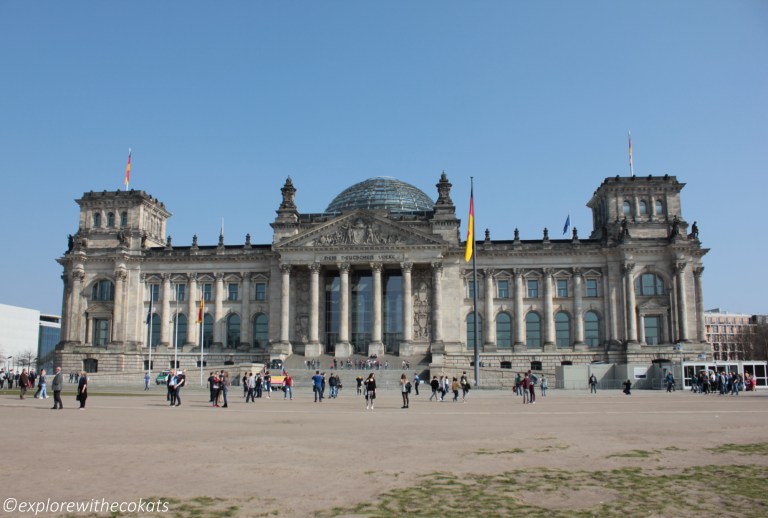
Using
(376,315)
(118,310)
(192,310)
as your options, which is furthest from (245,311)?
(376,315)

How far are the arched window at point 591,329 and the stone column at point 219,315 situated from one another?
148ft

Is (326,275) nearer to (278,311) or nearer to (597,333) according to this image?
(278,311)

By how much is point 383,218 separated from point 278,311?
17625mm

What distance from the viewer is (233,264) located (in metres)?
88.1

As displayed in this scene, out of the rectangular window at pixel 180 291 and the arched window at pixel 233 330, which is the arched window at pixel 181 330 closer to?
the rectangular window at pixel 180 291

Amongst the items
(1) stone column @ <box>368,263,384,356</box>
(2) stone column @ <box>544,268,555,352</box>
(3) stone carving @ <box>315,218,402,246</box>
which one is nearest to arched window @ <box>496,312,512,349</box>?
(2) stone column @ <box>544,268,555,352</box>

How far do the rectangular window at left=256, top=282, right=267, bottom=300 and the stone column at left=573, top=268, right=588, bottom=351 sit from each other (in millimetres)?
38673

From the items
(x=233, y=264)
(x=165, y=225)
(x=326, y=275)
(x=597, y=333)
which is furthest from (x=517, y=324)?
(x=165, y=225)

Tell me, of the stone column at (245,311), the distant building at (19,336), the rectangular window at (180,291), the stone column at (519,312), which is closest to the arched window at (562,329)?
the stone column at (519,312)

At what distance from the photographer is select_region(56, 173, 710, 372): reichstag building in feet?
268

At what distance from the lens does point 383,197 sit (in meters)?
96.5

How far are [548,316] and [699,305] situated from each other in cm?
1746

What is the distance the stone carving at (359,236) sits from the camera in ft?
270

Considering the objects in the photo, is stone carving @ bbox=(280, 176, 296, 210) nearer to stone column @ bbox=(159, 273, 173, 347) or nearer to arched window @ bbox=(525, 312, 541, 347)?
stone column @ bbox=(159, 273, 173, 347)
